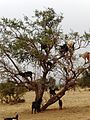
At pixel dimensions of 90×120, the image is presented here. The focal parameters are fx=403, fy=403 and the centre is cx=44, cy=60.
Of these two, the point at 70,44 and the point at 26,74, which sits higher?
the point at 70,44

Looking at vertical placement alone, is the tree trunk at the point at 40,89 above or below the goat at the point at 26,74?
below

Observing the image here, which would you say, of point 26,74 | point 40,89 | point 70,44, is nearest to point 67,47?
point 70,44

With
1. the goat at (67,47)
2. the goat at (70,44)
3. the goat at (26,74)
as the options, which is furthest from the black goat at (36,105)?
the goat at (70,44)

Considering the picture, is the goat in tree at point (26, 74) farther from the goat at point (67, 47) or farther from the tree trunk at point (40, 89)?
the goat at point (67, 47)

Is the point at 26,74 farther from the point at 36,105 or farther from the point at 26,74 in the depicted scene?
the point at 36,105

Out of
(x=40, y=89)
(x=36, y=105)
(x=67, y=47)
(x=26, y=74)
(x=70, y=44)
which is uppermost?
(x=70, y=44)

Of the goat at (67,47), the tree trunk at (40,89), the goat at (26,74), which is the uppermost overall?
the goat at (67,47)

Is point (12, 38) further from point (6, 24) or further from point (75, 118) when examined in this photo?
point (75, 118)

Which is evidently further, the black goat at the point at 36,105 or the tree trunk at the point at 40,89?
the tree trunk at the point at 40,89

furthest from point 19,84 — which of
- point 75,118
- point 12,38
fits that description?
point 75,118

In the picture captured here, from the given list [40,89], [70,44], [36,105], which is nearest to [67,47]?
[70,44]

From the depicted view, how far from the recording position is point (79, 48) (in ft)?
85.9

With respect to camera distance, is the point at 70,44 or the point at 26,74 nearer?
the point at 70,44

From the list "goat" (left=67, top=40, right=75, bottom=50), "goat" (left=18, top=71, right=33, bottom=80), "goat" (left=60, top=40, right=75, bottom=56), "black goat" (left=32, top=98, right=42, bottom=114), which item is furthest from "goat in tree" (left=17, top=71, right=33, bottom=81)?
"goat" (left=67, top=40, right=75, bottom=50)
